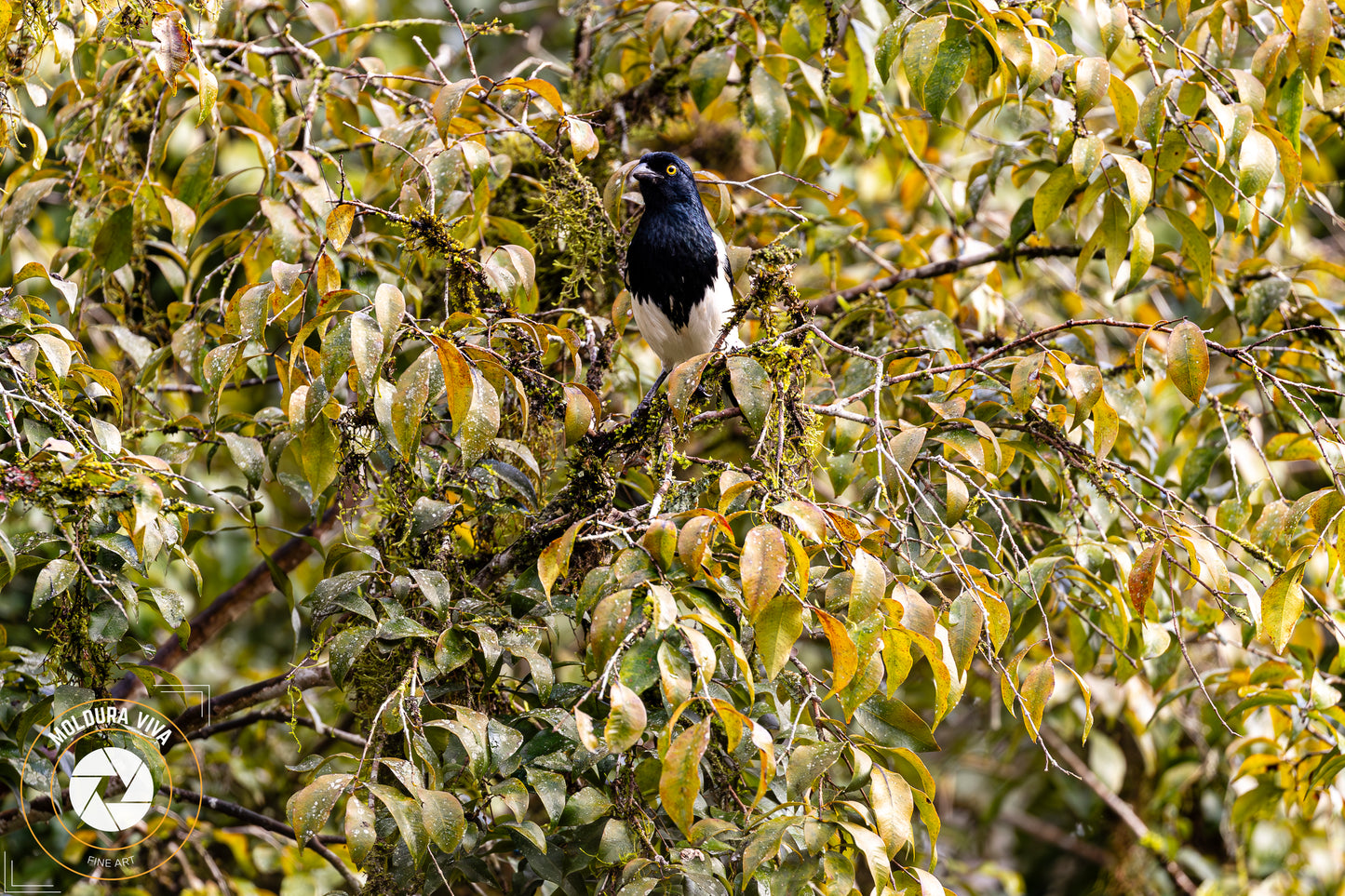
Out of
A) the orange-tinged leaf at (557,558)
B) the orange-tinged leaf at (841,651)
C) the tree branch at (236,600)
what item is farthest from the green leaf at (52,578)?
the orange-tinged leaf at (841,651)

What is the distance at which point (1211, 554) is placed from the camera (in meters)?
1.93

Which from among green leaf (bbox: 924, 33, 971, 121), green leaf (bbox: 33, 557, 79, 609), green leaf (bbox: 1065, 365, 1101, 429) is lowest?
green leaf (bbox: 1065, 365, 1101, 429)

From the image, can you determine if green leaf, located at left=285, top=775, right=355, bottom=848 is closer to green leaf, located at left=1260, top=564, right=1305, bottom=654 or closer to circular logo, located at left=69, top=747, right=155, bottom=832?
circular logo, located at left=69, top=747, right=155, bottom=832

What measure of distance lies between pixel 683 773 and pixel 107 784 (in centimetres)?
143

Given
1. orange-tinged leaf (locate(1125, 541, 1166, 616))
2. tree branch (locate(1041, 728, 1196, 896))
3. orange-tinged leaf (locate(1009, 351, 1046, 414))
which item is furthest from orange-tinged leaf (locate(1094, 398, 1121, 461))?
tree branch (locate(1041, 728, 1196, 896))

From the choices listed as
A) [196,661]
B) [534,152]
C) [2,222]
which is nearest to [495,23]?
[534,152]

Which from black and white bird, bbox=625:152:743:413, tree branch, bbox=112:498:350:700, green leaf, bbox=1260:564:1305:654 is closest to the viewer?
green leaf, bbox=1260:564:1305:654

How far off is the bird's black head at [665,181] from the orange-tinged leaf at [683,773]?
7.01ft

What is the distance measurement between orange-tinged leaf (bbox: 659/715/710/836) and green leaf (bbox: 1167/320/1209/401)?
109 cm

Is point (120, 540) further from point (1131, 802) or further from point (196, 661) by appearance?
point (1131, 802)

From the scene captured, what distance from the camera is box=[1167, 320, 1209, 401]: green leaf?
1920 mm

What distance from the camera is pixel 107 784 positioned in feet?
7.31

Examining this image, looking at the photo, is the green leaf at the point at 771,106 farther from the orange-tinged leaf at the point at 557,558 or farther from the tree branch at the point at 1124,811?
the tree branch at the point at 1124,811

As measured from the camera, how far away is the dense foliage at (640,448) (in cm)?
171
